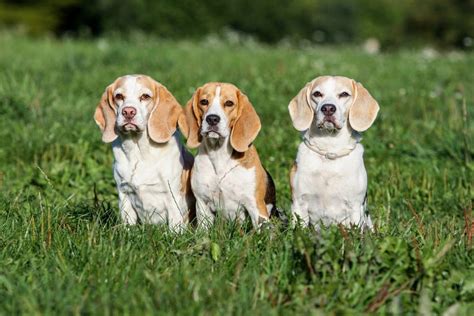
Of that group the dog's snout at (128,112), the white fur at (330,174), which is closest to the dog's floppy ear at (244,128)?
the white fur at (330,174)

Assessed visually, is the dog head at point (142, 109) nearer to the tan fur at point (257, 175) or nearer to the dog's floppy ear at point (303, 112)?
the tan fur at point (257, 175)

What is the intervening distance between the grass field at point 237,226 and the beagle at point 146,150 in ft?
0.88

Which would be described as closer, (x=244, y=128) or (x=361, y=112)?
(x=361, y=112)

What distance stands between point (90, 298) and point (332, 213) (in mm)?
2045

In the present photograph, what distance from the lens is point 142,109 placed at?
5273 mm

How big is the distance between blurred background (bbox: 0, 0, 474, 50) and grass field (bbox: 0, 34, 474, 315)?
1577cm

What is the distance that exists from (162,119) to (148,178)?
1.41 feet

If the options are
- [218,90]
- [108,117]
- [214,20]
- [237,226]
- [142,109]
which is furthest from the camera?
[214,20]

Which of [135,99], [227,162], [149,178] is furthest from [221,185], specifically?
[135,99]

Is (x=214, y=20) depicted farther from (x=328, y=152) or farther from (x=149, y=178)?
(x=328, y=152)

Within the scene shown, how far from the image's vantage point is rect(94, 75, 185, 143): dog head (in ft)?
17.2

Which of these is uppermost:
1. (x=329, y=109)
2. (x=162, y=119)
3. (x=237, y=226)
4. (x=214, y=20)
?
(x=214, y=20)

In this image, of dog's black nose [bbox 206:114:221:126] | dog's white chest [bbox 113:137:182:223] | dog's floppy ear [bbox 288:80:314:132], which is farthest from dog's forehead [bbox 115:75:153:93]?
dog's floppy ear [bbox 288:80:314:132]

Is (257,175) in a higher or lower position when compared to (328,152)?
lower
